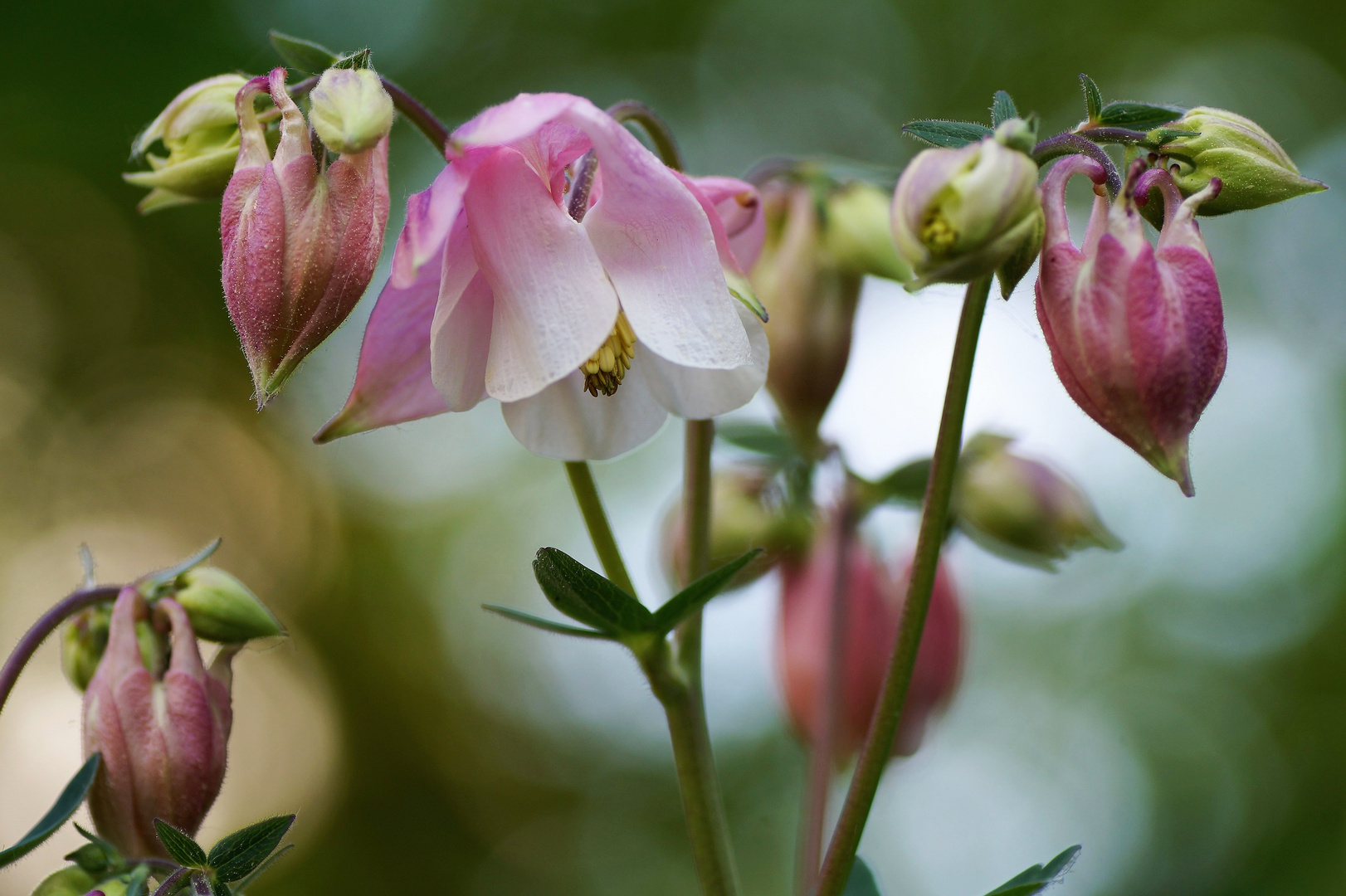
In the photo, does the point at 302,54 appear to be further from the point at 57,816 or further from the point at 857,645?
the point at 857,645

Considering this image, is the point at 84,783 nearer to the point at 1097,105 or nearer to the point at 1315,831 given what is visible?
the point at 1097,105

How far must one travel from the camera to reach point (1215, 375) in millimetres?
504

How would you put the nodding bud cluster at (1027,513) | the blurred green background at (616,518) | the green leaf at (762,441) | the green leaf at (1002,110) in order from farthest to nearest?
the blurred green background at (616,518)
the green leaf at (762,441)
the nodding bud cluster at (1027,513)
the green leaf at (1002,110)

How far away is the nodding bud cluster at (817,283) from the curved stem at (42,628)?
0.48 meters

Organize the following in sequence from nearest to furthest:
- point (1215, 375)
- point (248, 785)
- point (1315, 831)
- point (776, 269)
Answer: point (1215, 375)
point (776, 269)
point (1315, 831)
point (248, 785)

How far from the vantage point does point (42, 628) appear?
60cm

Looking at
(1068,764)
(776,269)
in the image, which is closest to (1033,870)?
(776,269)

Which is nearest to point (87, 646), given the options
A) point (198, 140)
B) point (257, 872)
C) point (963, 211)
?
point (257, 872)

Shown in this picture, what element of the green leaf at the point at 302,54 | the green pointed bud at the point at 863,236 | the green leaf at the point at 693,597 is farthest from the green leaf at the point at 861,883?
the green leaf at the point at 302,54

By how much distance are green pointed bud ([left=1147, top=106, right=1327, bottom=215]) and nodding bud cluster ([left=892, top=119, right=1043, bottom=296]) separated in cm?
10

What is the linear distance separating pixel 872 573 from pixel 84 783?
73 cm

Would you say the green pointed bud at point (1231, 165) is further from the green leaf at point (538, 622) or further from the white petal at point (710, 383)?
the green leaf at point (538, 622)

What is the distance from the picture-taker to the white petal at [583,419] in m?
0.61

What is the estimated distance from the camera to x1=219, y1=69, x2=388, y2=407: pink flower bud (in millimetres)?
514
